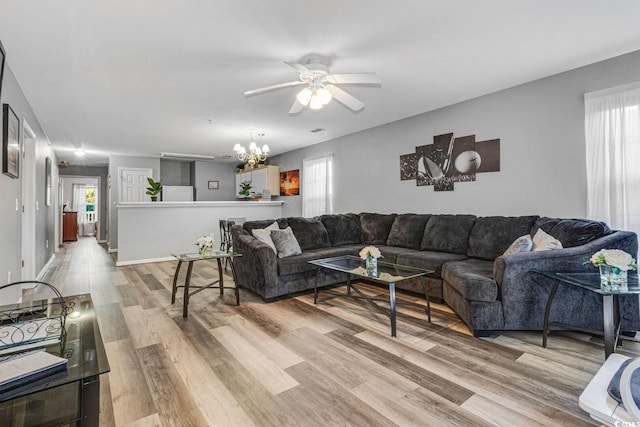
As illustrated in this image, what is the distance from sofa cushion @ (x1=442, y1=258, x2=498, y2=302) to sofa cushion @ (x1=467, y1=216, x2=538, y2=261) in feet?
0.99

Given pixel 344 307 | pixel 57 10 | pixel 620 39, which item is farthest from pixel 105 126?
pixel 620 39

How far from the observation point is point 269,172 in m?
8.24

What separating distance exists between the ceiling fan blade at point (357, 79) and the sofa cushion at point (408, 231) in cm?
238

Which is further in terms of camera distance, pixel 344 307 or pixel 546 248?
pixel 344 307

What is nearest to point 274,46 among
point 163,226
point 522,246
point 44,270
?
point 522,246

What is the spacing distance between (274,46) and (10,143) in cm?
276

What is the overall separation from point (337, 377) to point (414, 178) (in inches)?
141

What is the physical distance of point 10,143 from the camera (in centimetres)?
314

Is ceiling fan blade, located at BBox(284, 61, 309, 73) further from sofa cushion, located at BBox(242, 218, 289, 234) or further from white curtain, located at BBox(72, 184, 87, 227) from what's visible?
white curtain, located at BBox(72, 184, 87, 227)

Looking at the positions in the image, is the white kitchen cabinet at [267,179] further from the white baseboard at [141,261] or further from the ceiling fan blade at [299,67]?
the ceiling fan blade at [299,67]

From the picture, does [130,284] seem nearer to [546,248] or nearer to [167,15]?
[167,15]

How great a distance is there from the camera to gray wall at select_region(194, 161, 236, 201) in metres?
A: 9.55

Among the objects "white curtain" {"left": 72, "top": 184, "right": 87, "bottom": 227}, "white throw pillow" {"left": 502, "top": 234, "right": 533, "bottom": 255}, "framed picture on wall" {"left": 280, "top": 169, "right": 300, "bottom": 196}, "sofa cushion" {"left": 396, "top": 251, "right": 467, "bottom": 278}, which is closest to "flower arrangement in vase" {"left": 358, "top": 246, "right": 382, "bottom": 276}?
"sofa cushion" {"left": 396, "top": 251, "right": 467, "bottom": 278}

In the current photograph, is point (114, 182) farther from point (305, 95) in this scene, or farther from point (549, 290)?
point (549, 290)
